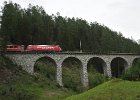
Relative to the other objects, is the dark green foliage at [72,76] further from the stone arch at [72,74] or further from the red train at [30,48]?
the red train at [30,48]

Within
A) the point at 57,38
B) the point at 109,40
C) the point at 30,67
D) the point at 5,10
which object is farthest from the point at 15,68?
the point at 109,40

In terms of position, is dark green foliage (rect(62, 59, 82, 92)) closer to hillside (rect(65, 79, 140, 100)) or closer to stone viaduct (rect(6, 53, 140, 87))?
stone viaduct (rect(6, 53, 140, 87))

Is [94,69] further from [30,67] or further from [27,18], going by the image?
[30,67]

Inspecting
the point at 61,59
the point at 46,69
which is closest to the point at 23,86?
the point at 61,59

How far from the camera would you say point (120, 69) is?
120 metres

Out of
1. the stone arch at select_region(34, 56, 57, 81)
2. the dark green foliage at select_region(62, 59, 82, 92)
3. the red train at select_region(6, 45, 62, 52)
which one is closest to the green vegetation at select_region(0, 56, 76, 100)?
the red train at select_region(6, 45, 62, 52)

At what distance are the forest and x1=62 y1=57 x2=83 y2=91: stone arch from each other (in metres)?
7.01

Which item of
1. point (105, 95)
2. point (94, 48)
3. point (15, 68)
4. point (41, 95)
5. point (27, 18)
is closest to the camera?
point (105, 95)

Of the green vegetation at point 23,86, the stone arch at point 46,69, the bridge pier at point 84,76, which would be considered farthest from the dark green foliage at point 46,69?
the green vegetation at point 23,86

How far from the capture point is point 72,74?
4190 inches

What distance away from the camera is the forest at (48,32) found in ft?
303

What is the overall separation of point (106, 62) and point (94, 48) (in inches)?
1392

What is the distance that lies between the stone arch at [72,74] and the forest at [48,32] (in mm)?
7007

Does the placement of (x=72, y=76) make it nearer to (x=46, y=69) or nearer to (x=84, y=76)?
(x=46, y=69)
